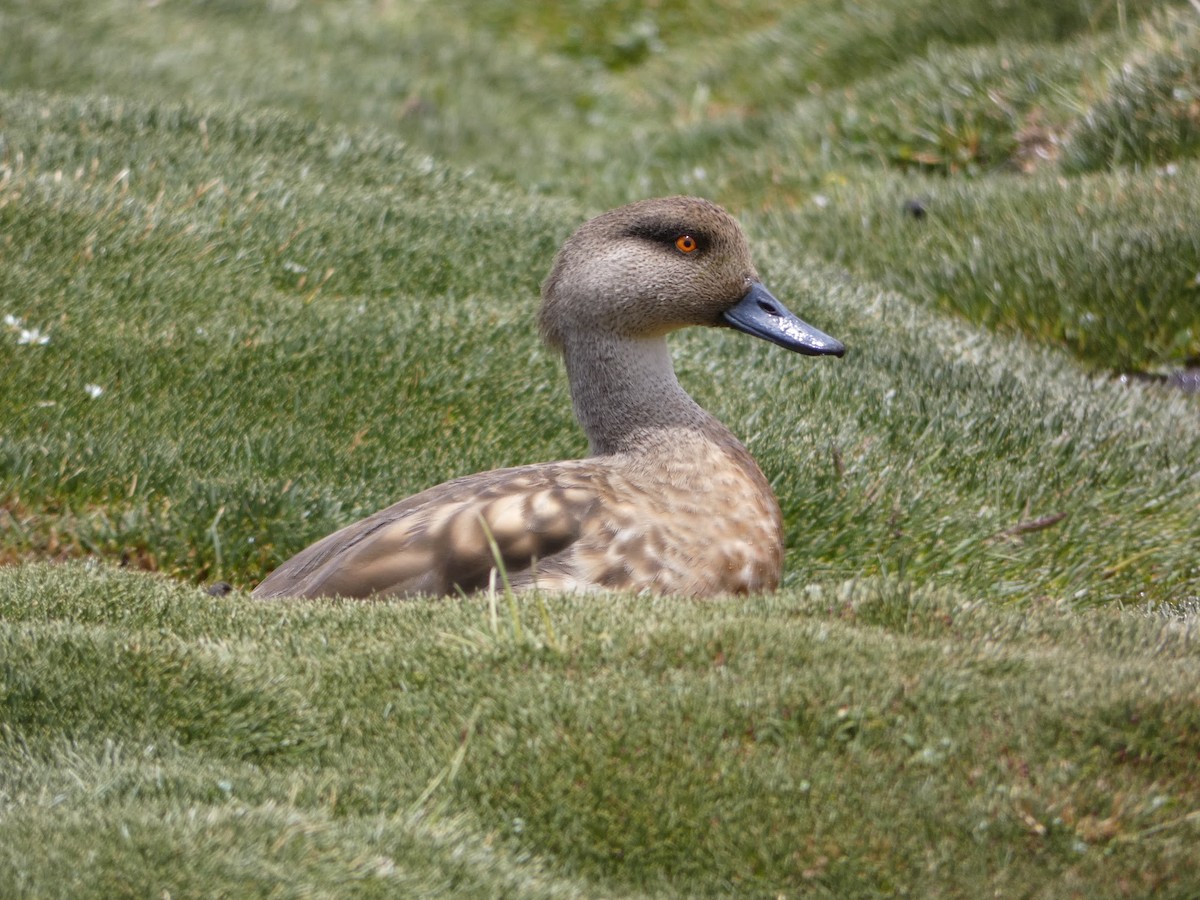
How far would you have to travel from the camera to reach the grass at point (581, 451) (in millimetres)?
3238

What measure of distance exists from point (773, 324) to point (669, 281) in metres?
0.40

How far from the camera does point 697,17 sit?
13141 mm

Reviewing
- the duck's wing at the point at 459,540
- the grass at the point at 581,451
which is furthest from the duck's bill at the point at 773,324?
the duck's wing at the point at 459,540

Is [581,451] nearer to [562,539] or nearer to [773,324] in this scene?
[773,324]

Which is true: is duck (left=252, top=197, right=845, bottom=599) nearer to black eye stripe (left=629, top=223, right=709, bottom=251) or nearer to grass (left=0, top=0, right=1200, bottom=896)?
black eye stripe (left=629, top=223, right=709, bottom=251)

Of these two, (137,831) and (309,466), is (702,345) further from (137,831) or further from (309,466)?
(137,831)

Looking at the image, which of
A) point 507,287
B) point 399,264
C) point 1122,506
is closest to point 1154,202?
point 1122,506

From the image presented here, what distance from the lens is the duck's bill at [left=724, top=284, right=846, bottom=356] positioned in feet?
16.8

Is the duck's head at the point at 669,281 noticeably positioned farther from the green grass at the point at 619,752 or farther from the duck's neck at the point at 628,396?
the green grass at the point at 619,752

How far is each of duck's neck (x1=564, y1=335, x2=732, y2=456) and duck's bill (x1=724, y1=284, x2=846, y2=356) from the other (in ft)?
1.01

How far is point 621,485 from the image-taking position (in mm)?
4668

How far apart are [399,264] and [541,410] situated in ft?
4.98

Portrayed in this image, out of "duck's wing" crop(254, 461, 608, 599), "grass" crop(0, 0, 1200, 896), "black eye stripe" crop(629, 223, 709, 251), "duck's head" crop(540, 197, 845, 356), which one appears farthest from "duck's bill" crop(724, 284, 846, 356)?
"duck's wing" crop(254, 461, 608, 599)

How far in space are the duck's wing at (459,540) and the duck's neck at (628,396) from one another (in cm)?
48
